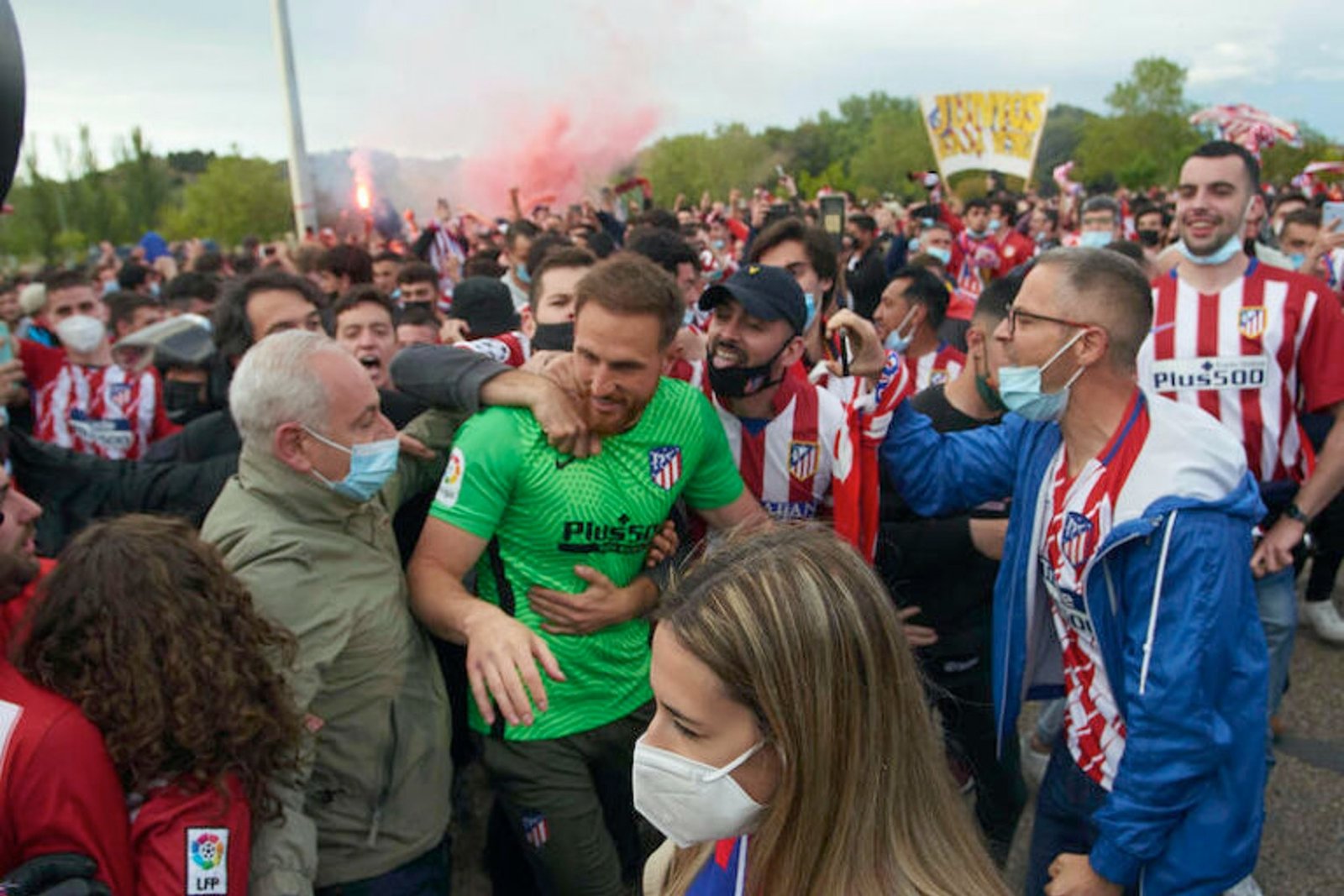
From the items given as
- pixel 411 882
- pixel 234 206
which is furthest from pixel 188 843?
pixel 234 206

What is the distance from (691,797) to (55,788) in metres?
1.18

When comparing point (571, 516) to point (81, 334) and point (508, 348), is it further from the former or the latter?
point (81, 334)

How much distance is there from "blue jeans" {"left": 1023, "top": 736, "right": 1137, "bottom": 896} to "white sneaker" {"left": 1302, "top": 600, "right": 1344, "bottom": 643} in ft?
12.3

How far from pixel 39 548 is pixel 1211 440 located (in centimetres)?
357

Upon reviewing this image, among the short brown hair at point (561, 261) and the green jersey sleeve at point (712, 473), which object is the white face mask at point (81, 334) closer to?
the short brown hair at point (561, 261)

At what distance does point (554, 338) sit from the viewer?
3504mm

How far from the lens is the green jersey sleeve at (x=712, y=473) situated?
2803 millimetres

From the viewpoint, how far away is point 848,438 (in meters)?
2.92

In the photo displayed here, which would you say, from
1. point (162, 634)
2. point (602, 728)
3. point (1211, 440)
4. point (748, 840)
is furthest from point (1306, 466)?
point (162, 634)

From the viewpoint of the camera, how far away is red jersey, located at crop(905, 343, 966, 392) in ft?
16.5

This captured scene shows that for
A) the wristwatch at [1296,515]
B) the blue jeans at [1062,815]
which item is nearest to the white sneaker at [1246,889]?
the blue jeans at [1062,815]

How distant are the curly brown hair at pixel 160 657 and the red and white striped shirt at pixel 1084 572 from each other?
6.29ft

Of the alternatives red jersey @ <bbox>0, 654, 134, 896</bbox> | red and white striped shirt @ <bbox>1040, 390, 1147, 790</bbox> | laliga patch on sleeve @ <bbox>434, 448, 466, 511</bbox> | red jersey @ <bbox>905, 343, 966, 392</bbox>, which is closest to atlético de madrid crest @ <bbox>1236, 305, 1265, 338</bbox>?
red jersey @ <bbox>905, 343, 966, 392</bbox>

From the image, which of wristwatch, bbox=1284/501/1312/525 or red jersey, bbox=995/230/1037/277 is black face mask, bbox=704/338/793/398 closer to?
wristwatch, bbox=1284/501/1312/525
